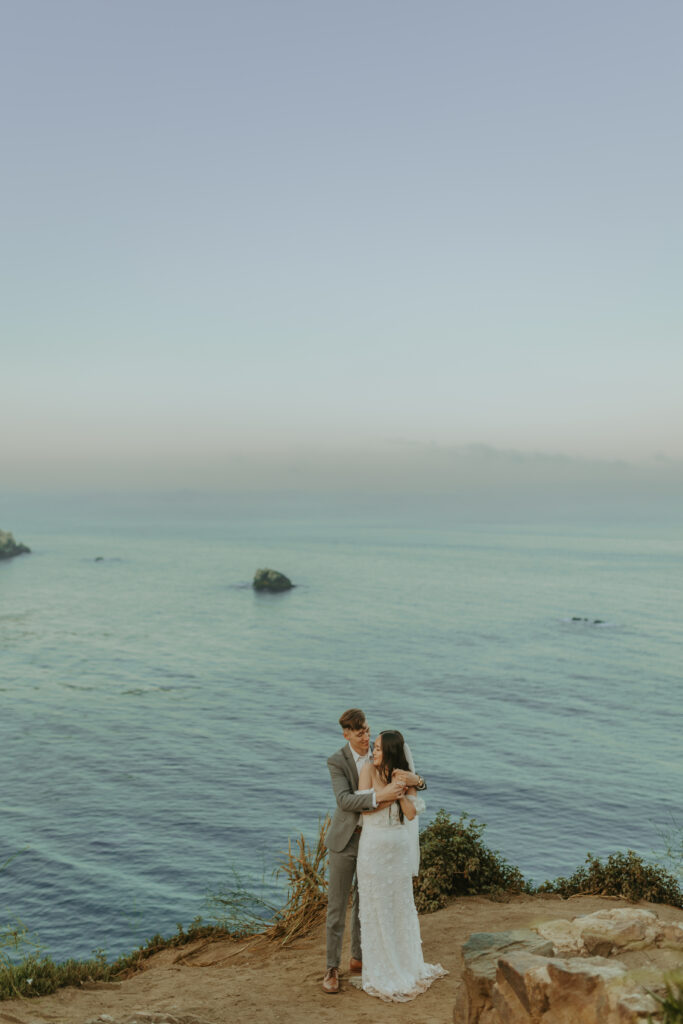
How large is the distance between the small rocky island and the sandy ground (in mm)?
178662

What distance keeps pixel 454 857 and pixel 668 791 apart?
31.9m

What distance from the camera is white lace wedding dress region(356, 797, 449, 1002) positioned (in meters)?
8.15

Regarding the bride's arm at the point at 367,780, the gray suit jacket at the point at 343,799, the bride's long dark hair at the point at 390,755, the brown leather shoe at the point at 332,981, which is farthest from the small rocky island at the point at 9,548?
the bride's long dark hair at the point at 390,755

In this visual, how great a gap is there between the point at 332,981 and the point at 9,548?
187 metres

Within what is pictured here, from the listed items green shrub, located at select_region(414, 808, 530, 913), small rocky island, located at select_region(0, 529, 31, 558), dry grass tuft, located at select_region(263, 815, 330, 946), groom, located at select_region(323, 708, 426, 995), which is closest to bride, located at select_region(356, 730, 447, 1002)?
groom, located at select_region(323, 708, 426, 995)

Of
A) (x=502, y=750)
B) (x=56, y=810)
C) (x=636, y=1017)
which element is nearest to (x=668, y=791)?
(x=502, y=750)

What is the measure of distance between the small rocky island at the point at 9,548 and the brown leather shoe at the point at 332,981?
595ft

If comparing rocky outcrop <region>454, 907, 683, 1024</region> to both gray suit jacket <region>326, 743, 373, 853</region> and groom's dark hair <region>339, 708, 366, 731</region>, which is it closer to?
gray suit jacket <region>326, 743, 373, 853</region>

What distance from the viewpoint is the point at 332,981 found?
8.69 meters

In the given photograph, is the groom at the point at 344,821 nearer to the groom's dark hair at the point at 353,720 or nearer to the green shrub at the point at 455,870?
the groom's dark hair at the point at 353,720

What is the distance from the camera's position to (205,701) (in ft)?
193

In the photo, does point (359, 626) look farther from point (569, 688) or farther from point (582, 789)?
point (582, 789)

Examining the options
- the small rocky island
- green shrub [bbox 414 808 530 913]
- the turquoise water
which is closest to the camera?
green shrub [bbox 414 808 530 913]

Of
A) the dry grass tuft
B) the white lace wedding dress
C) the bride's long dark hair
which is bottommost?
the dry grass tuft
